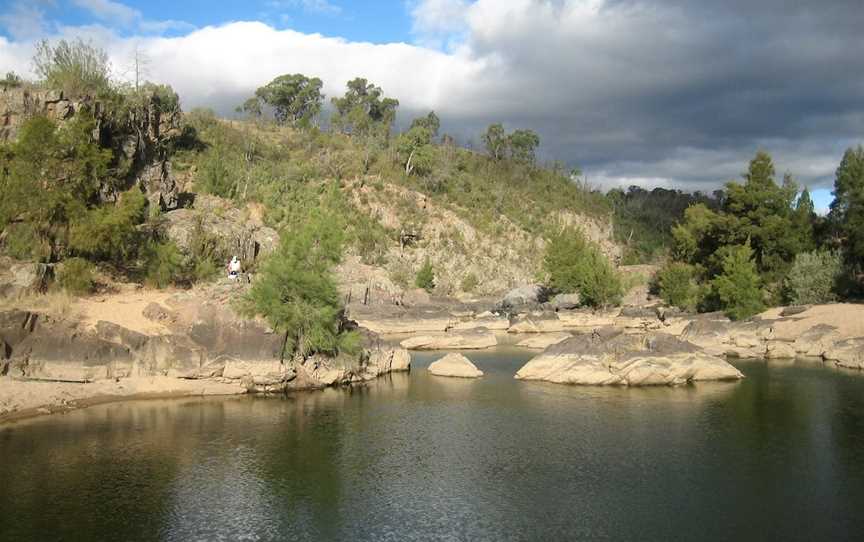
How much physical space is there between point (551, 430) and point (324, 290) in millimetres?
16276

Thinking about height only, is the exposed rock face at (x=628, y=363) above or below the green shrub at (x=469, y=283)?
below

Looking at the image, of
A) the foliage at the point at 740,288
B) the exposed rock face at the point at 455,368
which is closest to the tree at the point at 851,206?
the foliage at the point at 740,288

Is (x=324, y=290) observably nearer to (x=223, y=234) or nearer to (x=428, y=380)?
(x=428, y=380)

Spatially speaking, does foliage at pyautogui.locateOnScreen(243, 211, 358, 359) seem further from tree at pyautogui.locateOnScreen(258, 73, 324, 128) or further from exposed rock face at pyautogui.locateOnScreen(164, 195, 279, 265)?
tree at pyautogui.locateOnScreen(258, 73, 324, 128)

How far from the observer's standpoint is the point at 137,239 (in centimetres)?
4847

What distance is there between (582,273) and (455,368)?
144 feet

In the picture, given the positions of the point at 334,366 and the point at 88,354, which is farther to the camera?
the point at 334,366

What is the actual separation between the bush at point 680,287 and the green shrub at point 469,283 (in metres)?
28.0

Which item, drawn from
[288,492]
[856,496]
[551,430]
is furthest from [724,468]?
[288,492]

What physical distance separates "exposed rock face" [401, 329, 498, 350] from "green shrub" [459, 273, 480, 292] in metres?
38.3

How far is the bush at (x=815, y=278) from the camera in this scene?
64750 millimetres

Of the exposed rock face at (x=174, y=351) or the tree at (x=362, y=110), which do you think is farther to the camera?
the tree at (x=362, y=110)

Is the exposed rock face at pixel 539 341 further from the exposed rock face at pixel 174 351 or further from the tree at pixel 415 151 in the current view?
the tree at pixel 415 151

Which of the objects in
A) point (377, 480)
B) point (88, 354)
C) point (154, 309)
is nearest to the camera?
point (377, 480)
